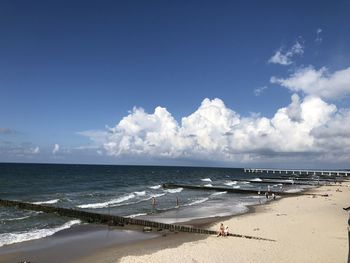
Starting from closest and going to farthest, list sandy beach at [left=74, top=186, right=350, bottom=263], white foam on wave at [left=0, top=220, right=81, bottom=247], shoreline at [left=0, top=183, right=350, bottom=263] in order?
sandy beach at [left=74, top=186, right=350, bottom=263] < shoreline at [left=0, top=183, right=350, bottom=263] < white foam on wave at [left=0, top=220, right=81, bottom=247]

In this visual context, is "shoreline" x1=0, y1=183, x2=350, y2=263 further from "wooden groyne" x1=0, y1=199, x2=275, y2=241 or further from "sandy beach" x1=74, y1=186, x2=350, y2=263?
"wooden groyne" x1=0, y1=199, x2=275, y2=241

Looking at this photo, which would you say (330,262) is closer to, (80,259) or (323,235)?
(323,235)

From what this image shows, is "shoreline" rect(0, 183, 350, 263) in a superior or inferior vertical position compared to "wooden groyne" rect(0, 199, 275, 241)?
inferior

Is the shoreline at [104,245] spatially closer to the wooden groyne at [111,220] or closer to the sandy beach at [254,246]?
the sandy beach at [254,246]

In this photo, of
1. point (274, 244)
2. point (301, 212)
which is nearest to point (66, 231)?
point (274, 244)

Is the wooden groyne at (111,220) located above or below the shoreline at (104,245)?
above

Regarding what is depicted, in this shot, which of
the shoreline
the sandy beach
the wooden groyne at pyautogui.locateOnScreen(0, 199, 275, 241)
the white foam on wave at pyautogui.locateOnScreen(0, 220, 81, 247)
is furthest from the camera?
the wooden groyne at pyautogui.locateOnScreen(0, 199, 275, 241)

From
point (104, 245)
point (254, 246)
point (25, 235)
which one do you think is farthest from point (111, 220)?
point (254, 246)

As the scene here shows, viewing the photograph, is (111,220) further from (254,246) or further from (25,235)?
(254,246)

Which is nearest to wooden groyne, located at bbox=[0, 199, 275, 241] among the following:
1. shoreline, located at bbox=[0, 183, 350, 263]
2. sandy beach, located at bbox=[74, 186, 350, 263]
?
shoreline, located at bbox=[0, 183, 350, 263]

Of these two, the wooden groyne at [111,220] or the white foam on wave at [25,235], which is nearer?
the white foam on wave at [25,235]

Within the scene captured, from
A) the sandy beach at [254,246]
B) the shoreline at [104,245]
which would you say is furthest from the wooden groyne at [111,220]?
the sandy beach at [254,246]

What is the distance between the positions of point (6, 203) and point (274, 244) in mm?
32374

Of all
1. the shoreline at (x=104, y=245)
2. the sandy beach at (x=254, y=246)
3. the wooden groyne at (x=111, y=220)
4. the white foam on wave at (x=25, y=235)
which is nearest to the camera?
the sandy beach at (x=254, y=246)
